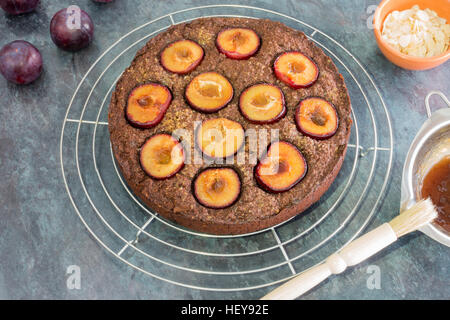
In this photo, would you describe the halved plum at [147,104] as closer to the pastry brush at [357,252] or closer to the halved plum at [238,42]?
the halved plum at [238,42]

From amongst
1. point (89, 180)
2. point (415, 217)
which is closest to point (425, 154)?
point (415, 217)

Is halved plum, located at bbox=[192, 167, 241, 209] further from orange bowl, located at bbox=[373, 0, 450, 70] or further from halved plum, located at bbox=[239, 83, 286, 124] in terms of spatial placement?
orange bowl, located at bbox=[373, 0, 450, 70]

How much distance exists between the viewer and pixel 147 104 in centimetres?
277

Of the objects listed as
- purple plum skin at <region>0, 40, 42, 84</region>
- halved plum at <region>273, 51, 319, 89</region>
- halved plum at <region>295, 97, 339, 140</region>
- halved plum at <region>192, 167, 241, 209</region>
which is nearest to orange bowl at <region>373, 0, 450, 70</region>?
halved plum at <region>273, 51, 319, 89</region>

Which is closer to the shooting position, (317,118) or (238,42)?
(317,118)

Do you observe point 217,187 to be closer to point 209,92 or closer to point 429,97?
point 209,92

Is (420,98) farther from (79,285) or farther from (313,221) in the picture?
(79,285)

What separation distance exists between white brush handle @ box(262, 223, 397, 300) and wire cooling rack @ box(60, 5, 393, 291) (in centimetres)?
26

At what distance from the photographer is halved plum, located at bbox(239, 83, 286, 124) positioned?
276 cm

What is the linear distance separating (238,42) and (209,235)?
122cm

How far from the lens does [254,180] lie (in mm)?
2648

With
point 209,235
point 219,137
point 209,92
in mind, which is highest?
point 209,92
